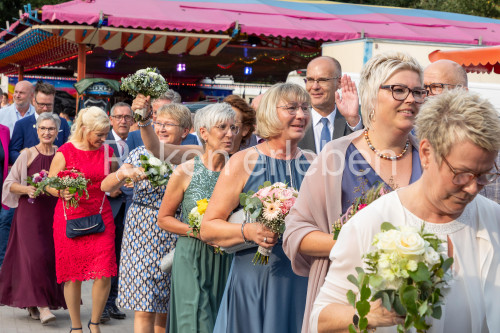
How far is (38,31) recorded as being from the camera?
15.7 metres

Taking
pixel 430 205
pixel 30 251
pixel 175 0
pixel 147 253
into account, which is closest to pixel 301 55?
pixel 175 0

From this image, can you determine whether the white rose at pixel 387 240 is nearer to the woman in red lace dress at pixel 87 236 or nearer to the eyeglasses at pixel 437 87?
the eyeglasses at pixel 437 87

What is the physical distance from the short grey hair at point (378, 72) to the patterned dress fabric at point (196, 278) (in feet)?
8.04

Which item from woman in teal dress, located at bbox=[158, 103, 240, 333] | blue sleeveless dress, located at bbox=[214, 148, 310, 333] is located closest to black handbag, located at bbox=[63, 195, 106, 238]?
woman in teal dress, located at bbox=[158, 103, 240, 333]

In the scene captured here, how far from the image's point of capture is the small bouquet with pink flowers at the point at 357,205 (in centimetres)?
341

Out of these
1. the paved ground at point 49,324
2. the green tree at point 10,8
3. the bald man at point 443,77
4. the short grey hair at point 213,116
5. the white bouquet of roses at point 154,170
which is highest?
the green tree at point 10,8

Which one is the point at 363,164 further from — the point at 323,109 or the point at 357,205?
the point at 323,109

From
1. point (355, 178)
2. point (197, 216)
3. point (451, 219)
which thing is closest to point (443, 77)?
point (355, 178)

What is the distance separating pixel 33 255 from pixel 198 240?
12.1 feet

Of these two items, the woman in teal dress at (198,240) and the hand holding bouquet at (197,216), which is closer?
the hand holding bouquet at (197,216)

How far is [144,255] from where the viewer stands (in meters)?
7.08

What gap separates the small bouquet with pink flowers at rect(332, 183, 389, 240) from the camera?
11.2ft

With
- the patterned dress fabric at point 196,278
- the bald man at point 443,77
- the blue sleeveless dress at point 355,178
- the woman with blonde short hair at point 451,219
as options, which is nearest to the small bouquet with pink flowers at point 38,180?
the patterned dress fabric at point 196,278

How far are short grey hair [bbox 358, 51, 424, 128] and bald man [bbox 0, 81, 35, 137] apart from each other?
29.2 feet
